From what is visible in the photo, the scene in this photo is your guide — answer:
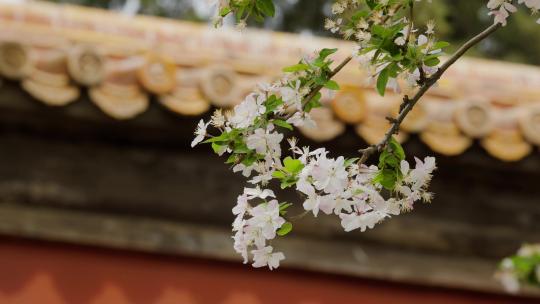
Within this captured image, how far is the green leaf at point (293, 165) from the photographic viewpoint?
1.54m

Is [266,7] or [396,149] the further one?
[266,7]

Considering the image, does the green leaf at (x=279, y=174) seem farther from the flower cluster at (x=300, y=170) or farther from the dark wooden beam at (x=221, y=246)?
the dark wooden beam at (x=221, y=246)

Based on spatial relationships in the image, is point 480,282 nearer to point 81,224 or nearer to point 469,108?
point 469,108

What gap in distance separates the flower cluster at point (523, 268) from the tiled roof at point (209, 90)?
0.37 meters

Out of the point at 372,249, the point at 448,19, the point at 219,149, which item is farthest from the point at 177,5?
the point at 219,149

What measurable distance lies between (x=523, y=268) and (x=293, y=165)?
2.25 m

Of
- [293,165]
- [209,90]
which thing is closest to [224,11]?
[293,165]

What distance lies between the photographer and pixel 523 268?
3.63 meters

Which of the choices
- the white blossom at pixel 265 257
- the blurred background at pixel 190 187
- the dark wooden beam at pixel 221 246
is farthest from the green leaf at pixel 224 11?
the dark wooden beam at pixel 221 246

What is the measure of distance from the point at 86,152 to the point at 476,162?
1366mm

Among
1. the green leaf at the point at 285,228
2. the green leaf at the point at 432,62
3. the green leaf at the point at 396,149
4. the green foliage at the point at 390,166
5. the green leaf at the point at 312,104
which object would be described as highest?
the green leaf at the point at 432,62

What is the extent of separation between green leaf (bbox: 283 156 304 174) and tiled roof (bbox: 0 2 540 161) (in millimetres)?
2143

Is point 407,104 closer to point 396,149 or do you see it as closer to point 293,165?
point 396,149

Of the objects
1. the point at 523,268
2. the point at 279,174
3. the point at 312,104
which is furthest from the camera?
the point at 523,268
